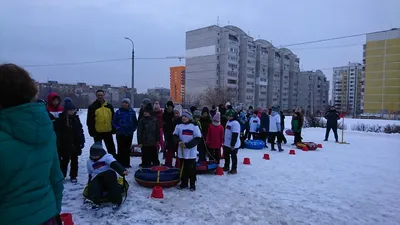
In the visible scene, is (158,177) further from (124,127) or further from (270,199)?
(270,199)

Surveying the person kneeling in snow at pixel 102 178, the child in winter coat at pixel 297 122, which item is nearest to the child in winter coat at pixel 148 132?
the person kneeling in snow at pixel 102 178

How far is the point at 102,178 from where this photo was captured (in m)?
4.82

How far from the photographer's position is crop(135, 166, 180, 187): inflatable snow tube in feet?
19.2

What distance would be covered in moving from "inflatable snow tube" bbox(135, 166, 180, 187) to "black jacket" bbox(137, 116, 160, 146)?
1.21 meters

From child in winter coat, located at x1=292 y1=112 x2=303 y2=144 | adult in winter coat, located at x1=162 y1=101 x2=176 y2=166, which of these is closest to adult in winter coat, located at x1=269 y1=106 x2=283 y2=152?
child in winter coat, located at x1=292 y1=112 x2=303 y2=144

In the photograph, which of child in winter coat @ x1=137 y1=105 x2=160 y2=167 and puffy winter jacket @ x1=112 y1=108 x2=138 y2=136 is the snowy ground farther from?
puffy winter jacket @ x1=112 y1=108 x2=138 y2=136

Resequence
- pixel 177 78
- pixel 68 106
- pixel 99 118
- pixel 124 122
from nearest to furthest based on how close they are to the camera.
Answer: pixel 68 106 < pixel 99 118 < pixel 124 122 < pixel 177 78

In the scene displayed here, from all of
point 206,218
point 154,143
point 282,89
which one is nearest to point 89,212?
point 206,218

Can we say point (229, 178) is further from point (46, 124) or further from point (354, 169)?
point (46, 124)

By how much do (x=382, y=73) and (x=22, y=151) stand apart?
70531 mm

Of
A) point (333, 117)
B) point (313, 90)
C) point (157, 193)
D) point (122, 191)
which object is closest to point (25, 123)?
point (122, 191)

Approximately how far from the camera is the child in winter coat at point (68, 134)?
18.5 feet

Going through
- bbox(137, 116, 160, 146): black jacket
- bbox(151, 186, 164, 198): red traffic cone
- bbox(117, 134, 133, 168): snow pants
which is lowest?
bbox(151, 186, 164, 198): red traffic cone

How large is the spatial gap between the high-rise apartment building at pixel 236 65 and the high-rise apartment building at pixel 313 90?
11304 millimetres
